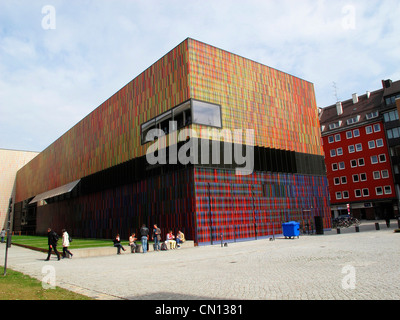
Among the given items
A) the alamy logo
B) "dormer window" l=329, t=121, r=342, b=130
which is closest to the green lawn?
the alamy logo

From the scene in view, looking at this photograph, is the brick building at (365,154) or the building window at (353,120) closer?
the brick building at (365,154)

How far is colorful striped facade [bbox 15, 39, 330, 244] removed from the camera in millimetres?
27422

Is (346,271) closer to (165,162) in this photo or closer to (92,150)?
(165,162)

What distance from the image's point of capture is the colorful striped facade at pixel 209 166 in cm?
2742

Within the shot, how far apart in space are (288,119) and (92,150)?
26.2 meters

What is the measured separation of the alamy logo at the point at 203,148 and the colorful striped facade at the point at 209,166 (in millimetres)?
503

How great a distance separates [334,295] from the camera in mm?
6887

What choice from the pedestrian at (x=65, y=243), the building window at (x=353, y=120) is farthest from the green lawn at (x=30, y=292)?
the building window at (x=353, y=120)

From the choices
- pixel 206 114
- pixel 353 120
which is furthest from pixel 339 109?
pixel 206 114

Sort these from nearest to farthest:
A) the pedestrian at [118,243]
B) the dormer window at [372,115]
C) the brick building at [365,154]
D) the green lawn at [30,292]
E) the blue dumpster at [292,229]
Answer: the green lawn at [30,292], the pedestrian at [118,243], the blue dumpster at [292,229], the brick building at [365,154], the dormer window at [372,115]

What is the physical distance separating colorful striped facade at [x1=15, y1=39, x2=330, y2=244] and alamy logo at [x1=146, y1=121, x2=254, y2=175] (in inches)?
19.8

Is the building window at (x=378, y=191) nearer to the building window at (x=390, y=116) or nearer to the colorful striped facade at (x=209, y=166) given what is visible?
the building window at (x=390, y=116)

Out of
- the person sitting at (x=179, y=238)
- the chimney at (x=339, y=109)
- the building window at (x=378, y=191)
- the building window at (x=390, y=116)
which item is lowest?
the person sitting at (x=179, y=238)

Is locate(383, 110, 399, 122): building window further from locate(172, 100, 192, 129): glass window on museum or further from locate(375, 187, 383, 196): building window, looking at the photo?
locate(172, 100, 192, 129): glass window on museum
